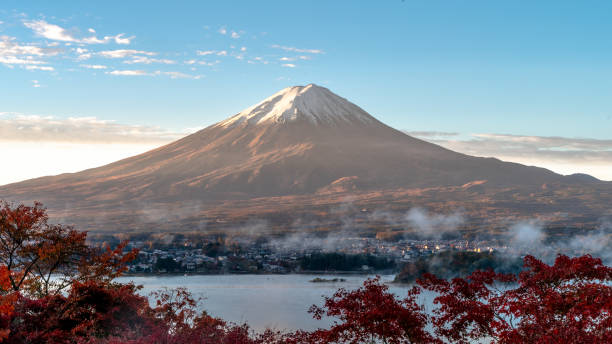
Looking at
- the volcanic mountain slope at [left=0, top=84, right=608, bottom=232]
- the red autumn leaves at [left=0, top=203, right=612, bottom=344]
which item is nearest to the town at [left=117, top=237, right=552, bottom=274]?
the volcanic mountain slope at [left=0, top=84, right=608, bottom=232]

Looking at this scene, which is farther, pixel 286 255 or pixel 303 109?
pixel 303 109

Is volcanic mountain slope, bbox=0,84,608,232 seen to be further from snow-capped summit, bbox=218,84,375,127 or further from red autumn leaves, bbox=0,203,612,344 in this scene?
red autumn leaves, bbox=0,203,612,344

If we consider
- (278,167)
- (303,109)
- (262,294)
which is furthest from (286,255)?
(303,109)

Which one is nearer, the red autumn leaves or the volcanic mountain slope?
the red autumn leaves

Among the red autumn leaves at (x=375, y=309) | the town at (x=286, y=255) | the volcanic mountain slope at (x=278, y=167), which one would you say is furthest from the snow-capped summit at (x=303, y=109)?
the red autumn leaves at (x=375, y=309)

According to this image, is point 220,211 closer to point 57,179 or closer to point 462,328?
point 57,179

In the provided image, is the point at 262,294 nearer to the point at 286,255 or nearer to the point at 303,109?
the point at 286,255
